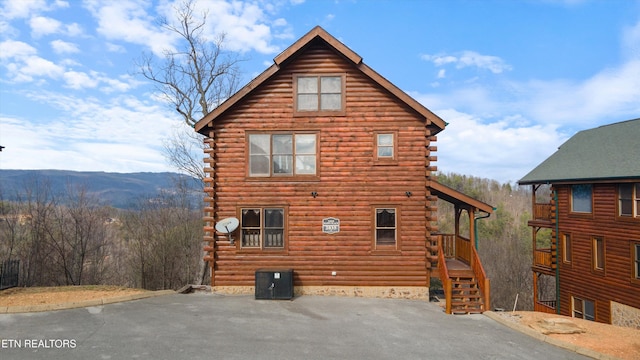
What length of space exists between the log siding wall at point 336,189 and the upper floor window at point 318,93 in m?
0.27

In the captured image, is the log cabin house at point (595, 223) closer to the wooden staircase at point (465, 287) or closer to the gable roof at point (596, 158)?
the gable roof at point (596, 158)

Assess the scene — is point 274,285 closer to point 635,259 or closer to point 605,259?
point 635,259

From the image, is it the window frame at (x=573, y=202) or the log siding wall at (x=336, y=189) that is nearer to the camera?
the log siding wall at (x=336, y=189)

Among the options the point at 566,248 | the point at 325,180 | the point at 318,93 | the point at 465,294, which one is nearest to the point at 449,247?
the point at 465,294

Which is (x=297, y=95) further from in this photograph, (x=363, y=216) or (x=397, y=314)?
(x=397, y=314)

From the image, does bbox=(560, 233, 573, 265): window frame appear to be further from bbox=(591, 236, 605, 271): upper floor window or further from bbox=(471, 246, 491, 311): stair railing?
bbox=(471, 246, 491, 311): stair railing

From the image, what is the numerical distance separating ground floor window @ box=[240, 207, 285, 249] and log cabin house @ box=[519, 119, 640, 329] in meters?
17.9

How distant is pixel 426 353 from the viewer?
331 inches

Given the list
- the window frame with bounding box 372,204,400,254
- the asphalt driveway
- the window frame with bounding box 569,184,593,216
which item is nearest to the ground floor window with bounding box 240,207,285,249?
the asphalt driveway

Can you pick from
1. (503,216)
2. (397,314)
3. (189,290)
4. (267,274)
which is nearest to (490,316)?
(397,314)

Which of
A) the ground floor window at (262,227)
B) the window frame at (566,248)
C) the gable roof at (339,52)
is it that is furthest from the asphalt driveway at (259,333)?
the window frame at (566,248)

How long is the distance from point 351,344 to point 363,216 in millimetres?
5577

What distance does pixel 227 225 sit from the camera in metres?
13.4

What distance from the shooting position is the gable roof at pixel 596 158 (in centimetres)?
1966
